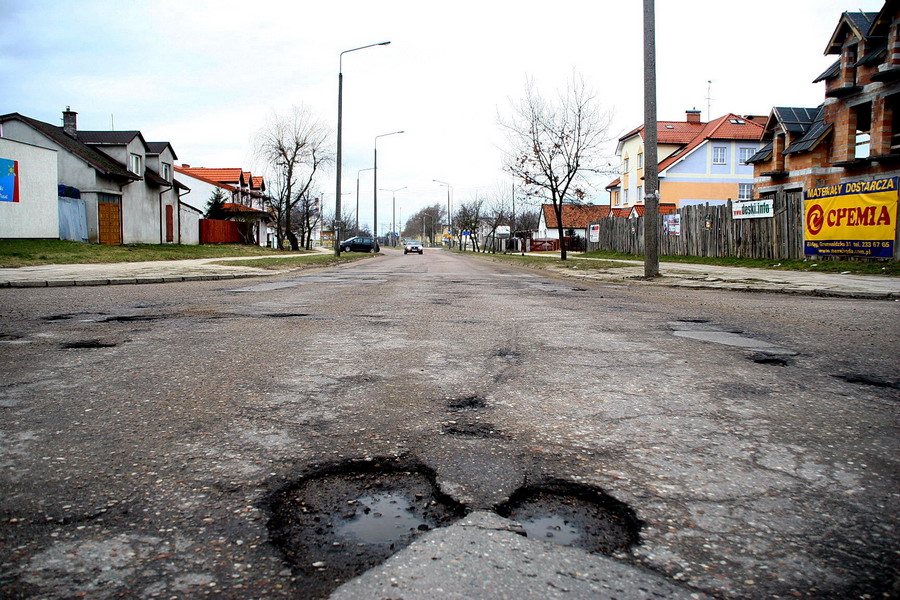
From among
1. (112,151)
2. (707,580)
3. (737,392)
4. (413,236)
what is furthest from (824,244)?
(413,236)

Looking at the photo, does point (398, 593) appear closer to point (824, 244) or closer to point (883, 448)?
point (883, 448)

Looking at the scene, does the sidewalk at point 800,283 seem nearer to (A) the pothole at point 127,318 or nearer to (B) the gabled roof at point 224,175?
(A) the pothole at point 127,318

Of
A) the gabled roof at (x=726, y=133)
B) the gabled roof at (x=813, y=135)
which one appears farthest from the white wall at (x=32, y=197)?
the gabled roof at (x=726, y=133)

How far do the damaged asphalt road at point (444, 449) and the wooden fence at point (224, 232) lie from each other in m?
43.2

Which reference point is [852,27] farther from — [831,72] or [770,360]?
[770,360]

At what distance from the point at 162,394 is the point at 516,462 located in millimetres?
2576

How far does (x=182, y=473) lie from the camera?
114 inches

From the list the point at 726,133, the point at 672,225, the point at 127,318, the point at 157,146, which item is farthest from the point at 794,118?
the point at 157,146

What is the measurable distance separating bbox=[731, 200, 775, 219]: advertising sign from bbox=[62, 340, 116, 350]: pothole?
22033 millimetres

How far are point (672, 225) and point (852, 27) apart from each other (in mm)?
10048

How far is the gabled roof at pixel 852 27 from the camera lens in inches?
904

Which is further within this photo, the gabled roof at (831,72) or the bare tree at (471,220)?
the bare tree at (471,220)

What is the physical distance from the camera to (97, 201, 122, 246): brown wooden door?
31688 mm

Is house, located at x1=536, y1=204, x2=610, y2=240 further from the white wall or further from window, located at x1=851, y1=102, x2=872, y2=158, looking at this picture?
the white wall
